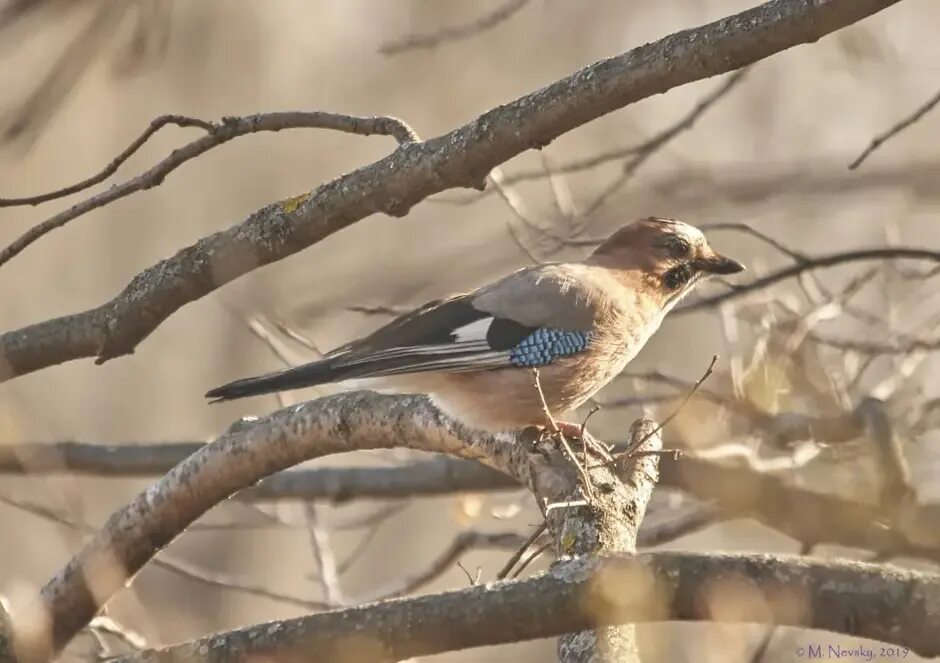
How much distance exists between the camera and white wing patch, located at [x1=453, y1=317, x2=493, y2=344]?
3926mm

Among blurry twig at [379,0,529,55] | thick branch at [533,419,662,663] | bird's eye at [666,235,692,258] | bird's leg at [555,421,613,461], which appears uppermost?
blurry twig at [379,0,529,55]

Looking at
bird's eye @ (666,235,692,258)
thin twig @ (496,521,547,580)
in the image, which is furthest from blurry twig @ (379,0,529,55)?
thin twig @ (496,521,547,580)

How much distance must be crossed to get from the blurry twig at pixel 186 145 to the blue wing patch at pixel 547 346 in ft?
3.87

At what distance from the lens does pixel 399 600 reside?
73.6 inches

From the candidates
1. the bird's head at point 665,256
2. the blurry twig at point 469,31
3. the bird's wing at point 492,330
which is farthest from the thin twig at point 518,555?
the blurry twig at point 469,31

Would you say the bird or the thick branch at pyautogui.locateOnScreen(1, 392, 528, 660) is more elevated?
the bird

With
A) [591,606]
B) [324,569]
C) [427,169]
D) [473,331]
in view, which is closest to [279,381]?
[473,331]

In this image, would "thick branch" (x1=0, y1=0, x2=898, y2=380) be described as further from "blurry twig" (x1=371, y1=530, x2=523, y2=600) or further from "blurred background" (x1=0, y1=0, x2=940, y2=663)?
"blurry twig" (x1=371, y1=530, x2=523, y2=600)

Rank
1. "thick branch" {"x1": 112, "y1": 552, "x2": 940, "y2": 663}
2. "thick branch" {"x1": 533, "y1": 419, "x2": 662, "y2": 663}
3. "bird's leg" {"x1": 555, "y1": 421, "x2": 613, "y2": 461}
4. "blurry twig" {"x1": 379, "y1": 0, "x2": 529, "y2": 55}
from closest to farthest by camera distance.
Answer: "thick branch" {"x1": 112, "y1": 552, "x2": 940, "y2": 663}
"thick branch" {"x1": 533, "y1": 419, "x2": 662, "y2": 663}
"bird's leg" {"x1": 555, "y1": 421, "x2": 613, "y2": 461}
"blurry twig" {"x1": 379, "y1": 0, "x2": 529, "y2": 55}

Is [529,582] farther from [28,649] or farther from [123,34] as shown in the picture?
[123,34]

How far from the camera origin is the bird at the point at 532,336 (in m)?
3.71

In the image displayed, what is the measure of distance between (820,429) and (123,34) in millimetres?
2454

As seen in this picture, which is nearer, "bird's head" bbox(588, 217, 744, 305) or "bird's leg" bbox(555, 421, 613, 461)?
"bird's leg" bbox(555, 421, 613, 461)

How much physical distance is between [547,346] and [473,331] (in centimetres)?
24
